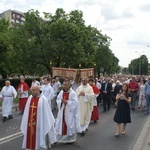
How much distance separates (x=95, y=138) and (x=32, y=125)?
3323 mm

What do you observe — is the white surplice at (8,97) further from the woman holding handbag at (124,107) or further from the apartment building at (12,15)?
the apartment building at (12,15)

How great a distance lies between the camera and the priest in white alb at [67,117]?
848 cm

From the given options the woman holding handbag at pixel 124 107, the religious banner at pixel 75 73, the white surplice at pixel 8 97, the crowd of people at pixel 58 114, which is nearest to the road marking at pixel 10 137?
the crowd of people at pixel 58 114

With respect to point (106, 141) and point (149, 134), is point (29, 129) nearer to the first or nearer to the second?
point (106, 141)

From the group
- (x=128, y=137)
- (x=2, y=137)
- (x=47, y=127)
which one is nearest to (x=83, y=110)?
(x=128, y=137)

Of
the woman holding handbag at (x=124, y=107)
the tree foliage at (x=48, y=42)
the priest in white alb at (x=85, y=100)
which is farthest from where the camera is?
the tree foliage at (x=48, y=42)

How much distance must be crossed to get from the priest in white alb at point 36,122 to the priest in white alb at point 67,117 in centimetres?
167

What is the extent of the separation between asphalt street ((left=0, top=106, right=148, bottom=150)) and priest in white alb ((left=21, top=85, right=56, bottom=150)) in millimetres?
1399

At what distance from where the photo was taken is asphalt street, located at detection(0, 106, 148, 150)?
27.3ft

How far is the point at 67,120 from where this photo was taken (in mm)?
8547

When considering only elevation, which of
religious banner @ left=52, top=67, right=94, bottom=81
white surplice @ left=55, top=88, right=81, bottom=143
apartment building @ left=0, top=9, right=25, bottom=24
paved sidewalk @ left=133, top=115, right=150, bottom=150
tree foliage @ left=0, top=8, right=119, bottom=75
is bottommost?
paved sidewalk @ left=133, top=115, right=150, bottom=150

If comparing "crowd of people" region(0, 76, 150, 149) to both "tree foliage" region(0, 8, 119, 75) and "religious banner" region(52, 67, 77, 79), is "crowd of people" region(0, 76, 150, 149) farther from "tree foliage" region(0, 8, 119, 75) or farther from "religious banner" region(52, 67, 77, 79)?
"tree foliage" region(0, 8, 119, 75)

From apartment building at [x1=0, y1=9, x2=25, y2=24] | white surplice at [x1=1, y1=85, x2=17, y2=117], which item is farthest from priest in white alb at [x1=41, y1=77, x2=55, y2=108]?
apartment building at [x1=0, y1=9, x2=25, y2=24]

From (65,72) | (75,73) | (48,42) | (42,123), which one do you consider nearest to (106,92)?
(75,73)
